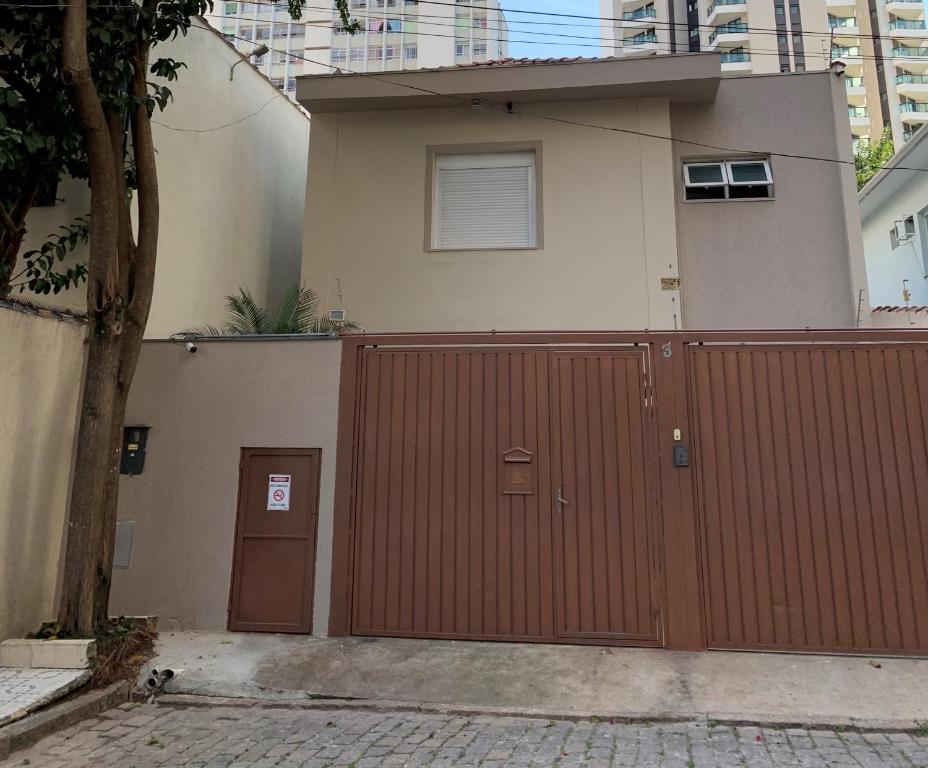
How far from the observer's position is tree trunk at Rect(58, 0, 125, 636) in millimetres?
4914

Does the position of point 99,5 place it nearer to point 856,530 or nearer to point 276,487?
point 276,487

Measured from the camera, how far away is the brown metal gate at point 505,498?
17.4ft

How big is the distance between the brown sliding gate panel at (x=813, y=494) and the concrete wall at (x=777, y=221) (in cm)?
275

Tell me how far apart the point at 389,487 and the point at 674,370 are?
8.89 feet

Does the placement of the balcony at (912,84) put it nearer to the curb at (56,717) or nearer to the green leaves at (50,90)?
the green leaves at (50,90)

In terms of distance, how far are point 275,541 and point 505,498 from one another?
2.09 m

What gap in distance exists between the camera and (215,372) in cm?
599

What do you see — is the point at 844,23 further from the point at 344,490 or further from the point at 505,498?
the point at 344,490

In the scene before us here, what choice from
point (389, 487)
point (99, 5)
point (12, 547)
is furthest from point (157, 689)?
point (99, 5)

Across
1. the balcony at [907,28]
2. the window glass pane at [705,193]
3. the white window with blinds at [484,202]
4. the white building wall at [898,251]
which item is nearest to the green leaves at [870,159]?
the white building wall at [898,251]

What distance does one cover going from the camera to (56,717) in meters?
4.03

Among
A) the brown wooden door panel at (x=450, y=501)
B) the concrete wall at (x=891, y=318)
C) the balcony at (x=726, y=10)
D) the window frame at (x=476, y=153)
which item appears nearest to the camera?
the brown wooden door panel at (x=450, y=501)

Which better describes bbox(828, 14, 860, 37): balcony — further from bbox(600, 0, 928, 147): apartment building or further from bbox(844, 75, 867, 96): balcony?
bbox(844, 75, 867, 96): balcony

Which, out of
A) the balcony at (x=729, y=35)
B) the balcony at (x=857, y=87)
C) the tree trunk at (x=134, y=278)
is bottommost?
the tree trunk at (x=134, y=278)
